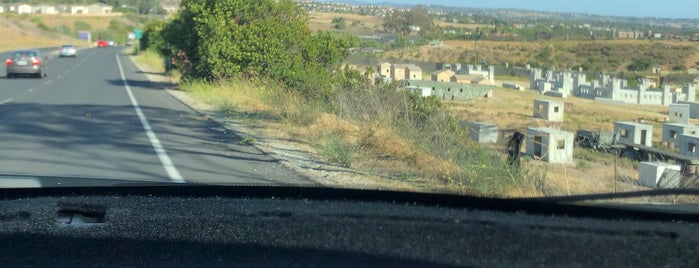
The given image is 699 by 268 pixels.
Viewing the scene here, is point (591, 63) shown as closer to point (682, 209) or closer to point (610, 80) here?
point (610, 80)

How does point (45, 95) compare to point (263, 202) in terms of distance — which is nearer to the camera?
point (263, 202)

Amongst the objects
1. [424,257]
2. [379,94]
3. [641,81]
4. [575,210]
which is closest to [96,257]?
[424,257]

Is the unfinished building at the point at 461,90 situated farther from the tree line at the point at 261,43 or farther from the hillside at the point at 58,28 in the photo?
the hillside at the point at 58,28

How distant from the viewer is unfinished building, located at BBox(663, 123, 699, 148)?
1496 cm

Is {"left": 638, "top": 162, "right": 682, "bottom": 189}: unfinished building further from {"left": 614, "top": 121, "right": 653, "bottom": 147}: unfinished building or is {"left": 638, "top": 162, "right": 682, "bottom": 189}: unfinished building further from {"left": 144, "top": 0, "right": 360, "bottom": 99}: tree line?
{"left": 144, "top": 0, "right": 360, "bottom": 99}: tree line

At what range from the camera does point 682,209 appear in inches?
197

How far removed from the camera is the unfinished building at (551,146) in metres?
13.2

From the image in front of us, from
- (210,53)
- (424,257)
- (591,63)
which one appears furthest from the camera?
(210,53)

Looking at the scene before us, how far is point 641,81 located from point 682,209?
16106 mm

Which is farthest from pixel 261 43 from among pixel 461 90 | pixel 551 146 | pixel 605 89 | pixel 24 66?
pixel 24 66

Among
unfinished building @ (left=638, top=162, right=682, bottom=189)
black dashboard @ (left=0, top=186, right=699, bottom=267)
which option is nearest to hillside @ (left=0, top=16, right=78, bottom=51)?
unfinished building @ (left=638, top=162, right=682, bottom=189)

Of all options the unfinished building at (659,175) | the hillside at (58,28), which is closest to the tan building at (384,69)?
the unfinished building at (659,175)

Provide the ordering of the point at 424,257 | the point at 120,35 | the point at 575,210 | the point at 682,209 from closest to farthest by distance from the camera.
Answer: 1. the point at 424,257
2. the point at 575,210
3. the point at 682,209
4. the point at 120,35

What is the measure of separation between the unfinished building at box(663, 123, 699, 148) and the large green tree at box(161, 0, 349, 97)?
944cm
